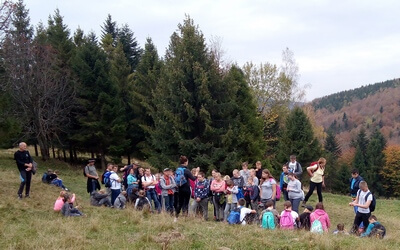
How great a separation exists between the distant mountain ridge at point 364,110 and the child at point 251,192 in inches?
4051

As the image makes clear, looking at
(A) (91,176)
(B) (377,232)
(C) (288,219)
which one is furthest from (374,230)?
(A) (91,176)

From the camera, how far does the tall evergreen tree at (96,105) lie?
101 ft

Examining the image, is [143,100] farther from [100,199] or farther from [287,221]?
[287,221]

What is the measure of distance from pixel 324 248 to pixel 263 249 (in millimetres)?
1163

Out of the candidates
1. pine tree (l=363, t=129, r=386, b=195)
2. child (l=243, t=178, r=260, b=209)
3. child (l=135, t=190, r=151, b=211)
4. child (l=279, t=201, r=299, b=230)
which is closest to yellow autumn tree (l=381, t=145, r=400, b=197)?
pine tree (l=363, t=129, r=386, b=195)

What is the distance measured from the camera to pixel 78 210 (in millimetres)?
10758

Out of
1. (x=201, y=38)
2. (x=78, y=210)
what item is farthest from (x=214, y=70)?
(x=78, y=210)

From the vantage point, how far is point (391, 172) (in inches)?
2217

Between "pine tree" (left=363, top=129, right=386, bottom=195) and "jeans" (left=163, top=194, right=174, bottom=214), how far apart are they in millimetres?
48907

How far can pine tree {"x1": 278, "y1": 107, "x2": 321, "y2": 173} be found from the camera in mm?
29422

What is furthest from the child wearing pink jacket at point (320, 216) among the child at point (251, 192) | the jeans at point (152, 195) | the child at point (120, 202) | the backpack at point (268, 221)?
the child at point (120, 202)

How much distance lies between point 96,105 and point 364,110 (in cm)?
13146

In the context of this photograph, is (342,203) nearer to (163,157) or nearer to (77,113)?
(163,157)

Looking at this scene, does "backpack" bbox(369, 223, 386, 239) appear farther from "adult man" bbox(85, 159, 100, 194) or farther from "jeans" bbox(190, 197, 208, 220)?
"adult man" bbox(85, 159, 100, 194)
